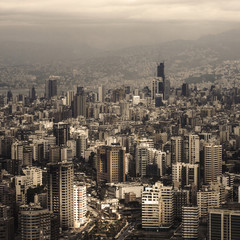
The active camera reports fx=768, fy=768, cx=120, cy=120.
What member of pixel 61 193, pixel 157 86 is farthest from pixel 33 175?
pixel 157 86

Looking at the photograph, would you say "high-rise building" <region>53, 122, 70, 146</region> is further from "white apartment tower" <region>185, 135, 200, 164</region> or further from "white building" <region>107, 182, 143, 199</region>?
"white building" <region>107, 182, 143, 199</region>

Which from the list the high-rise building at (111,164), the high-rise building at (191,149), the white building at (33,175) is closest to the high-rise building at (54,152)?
the high-rise building at (111,164)

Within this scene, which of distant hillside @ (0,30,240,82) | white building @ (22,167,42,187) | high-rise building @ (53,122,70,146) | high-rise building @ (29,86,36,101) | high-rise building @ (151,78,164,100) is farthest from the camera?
high-rise building @ (151,78,164,100)

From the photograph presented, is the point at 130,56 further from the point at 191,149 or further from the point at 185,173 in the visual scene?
the point at 185,173

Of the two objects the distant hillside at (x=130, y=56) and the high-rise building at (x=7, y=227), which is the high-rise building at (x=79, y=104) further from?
the high-rise building at (x=7, y=227)

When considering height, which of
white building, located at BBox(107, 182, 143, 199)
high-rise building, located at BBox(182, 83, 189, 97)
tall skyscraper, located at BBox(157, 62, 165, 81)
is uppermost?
tall skyscraper, located at BBox(157, 62, 165, 81)

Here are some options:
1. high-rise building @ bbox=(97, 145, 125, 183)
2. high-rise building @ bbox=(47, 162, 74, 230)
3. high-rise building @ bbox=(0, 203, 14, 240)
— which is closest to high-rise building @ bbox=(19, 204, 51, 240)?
high-rise building @ bbox=(0, 203, 14, 240)
